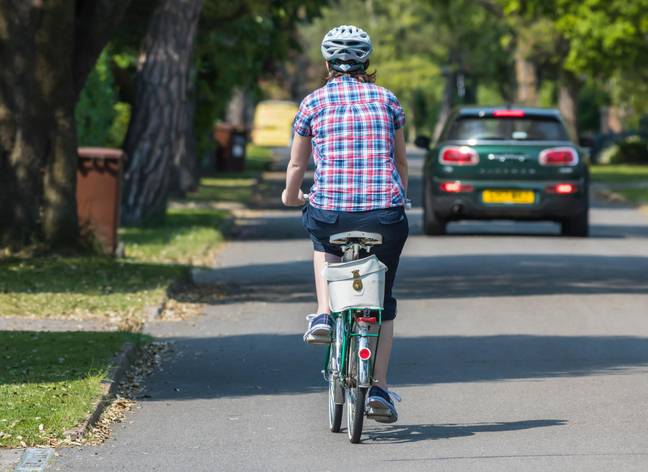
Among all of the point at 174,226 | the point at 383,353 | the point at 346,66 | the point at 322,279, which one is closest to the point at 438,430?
the point at 383,353

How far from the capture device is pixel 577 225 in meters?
21.9

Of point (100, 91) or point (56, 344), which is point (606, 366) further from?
point (100, 91)

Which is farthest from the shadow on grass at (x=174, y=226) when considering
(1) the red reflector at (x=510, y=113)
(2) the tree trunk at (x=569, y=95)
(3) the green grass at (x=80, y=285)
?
(2) the tree trunk at (x=569, y=95)

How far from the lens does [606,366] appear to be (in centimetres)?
1069

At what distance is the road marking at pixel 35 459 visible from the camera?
7.30 metres

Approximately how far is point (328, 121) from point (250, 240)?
1457 centimetres

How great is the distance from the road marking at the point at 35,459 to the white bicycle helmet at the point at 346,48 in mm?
2201

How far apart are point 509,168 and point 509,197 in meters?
0.35

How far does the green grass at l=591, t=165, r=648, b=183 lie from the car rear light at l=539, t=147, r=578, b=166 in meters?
20.7

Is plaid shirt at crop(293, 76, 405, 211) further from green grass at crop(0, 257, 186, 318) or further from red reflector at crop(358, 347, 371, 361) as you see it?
green grass at crop(0, 257, 186, 318)

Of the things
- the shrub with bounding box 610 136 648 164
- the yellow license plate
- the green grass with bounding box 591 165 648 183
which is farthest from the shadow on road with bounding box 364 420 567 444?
the shrub with bounding box 610 136 648 164

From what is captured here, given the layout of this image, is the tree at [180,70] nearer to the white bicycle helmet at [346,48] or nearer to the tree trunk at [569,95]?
the white bicycle helmet at [346,48]

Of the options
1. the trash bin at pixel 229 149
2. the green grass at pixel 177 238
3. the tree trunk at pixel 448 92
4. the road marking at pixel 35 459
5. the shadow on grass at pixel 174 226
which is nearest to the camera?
the road marking at pixel 35 459

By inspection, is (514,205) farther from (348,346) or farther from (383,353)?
(348,346)
